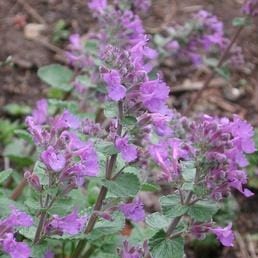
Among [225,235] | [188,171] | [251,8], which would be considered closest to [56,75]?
[251,8]

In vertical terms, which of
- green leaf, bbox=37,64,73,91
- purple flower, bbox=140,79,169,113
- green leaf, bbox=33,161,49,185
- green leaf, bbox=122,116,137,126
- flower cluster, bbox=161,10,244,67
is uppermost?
purple flower, bbox=140,79,169,113

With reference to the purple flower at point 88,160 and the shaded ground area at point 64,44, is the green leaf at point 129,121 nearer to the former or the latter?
the purple flower at point 88,160

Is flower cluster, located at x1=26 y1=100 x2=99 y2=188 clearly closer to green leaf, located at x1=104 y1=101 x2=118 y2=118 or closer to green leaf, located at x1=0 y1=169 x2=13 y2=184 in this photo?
green leaf, located at x1=104 y1=101 x2=118 y2=118

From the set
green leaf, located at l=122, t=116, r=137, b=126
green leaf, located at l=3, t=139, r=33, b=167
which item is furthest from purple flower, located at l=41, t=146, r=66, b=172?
green leaf, located at l=3, t=139, r=33, b=167

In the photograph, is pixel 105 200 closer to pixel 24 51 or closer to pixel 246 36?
pixel 24 51

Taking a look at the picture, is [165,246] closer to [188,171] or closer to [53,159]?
[188,171]

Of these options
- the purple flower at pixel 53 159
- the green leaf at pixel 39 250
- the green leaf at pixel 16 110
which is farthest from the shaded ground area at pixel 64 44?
the purple flower at pixel 53 159
